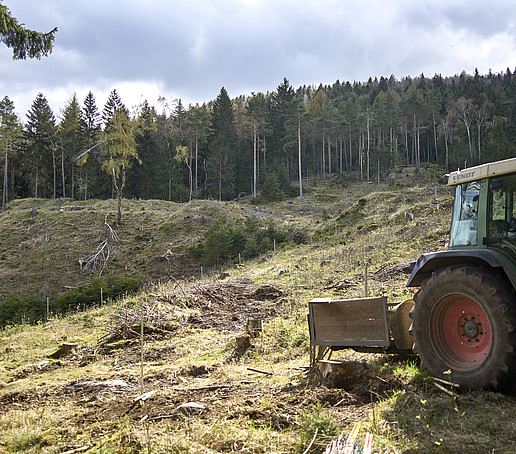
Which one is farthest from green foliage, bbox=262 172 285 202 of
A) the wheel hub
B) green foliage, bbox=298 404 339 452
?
green foliage, bbox=298 404 339 452

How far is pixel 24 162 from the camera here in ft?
177

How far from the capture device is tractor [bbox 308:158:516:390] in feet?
13.5

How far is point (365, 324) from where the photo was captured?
562 centimetres

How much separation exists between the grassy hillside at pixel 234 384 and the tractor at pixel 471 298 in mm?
329

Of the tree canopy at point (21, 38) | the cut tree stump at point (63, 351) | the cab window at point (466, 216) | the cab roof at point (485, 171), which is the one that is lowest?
the cut tree stump at point (63, 351)

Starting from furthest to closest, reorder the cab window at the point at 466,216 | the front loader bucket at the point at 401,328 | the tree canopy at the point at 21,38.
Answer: the tree canopy at the point at 21,38, the front loader bucket at the point at 401,328, the cab window at the point at 466,216

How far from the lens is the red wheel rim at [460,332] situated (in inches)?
173

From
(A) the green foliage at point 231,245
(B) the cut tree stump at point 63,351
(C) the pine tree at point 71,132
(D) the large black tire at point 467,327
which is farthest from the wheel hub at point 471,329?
(C) the pine tree at point 71,132

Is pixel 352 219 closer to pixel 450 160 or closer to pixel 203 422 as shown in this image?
pixel 203 422

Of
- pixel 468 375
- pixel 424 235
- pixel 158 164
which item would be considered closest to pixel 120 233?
pixel 158 164

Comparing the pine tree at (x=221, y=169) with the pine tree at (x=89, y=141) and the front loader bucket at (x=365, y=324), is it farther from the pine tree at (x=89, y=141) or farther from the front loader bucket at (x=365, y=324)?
the front loader bucket at (x=365, y=324)

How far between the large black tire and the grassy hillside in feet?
0.77

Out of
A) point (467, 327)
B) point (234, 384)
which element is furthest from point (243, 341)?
point (467, 327)

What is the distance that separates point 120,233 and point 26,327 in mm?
20014
